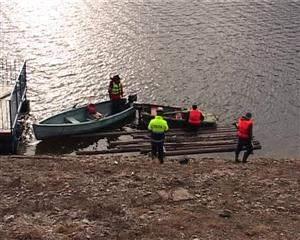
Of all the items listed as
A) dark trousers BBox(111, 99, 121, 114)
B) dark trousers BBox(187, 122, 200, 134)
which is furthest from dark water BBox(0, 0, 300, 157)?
dark trousers BBox(111, 99, 121, 114)

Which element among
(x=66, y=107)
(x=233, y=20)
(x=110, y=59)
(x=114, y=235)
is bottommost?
(x=114, y=235)

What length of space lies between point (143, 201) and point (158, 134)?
5178 mm

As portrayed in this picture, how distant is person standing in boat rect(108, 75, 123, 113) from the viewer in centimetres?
2841

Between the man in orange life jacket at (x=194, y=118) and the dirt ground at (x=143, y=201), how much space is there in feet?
21.3

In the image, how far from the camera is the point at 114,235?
14.3m

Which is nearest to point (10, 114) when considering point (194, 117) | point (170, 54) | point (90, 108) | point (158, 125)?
point (90, 108)

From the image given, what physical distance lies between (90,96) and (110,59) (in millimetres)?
7325

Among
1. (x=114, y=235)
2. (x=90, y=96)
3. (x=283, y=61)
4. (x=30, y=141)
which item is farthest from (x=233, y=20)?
(x=114, y=235)

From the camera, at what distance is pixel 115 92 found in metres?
28.4

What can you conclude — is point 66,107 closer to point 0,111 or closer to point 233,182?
point 0,111

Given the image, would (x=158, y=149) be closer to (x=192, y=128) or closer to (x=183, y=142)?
(x=183, y=142)

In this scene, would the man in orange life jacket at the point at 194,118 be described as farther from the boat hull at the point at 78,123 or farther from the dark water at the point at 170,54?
the boat hull at the point at 78,123

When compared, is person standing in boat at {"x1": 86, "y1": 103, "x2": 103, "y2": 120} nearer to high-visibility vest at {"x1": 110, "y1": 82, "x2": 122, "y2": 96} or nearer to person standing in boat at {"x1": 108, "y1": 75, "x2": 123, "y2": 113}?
person standing in boat at {"x1": 108, "y1": 75, "x2": 123, "y2": 113}

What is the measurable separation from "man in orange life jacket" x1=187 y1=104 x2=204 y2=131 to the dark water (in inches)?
97.5
